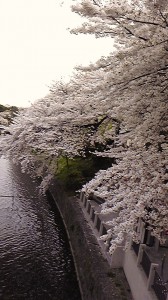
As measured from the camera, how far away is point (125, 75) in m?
8.19

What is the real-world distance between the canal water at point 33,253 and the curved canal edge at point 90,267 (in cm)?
63

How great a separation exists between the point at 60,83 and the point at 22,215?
9.59 meters

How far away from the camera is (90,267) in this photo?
12898 mm

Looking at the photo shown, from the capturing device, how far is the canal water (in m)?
13.9

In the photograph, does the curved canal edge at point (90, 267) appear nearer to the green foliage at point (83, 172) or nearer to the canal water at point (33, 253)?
the canal water at point (33, 253)

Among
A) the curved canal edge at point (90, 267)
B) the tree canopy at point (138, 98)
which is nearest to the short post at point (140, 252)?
the curved canal edge at point (90, 267)

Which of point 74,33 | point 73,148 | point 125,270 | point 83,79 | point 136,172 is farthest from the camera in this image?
point 83,79

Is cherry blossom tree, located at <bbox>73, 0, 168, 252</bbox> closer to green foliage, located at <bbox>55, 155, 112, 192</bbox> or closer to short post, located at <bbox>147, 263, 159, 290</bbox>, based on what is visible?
short post, located at <bbox>147, 263, 159, 290</bbox>

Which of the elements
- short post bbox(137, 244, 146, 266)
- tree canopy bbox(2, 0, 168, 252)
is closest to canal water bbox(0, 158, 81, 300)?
short post bbox(137, 244, 146, 266)

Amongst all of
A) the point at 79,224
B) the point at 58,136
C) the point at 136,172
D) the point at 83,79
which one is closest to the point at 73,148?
the point at 58,136

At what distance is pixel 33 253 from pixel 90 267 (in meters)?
5.07

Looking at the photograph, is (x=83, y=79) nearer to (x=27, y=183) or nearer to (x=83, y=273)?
(x=83, y=273)

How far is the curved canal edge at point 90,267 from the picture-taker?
436 inches

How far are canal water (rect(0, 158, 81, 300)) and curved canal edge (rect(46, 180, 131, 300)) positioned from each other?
0.63 m
